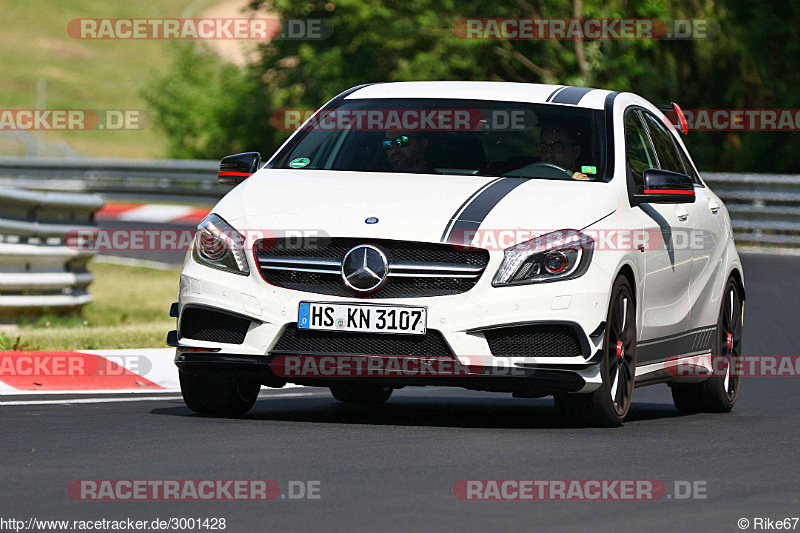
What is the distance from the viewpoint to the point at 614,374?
8430mm

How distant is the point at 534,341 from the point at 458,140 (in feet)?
5.26

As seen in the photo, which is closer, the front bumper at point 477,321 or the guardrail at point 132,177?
the front bumper at point 477,321

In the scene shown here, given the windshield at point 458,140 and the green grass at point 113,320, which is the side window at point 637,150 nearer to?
the windshield at point 458,140

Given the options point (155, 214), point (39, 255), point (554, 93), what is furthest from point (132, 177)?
point (554, 93)

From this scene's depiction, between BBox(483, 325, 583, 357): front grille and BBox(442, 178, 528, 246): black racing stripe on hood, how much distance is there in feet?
1.58

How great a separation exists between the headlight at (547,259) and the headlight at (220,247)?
1.29m

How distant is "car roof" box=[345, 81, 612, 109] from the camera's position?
9.47 m

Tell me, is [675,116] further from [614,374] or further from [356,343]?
[356,343]

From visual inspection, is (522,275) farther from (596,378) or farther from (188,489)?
(188,489)

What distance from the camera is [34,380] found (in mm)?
10180

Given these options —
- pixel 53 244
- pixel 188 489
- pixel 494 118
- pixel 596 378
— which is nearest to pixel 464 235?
pixel 596 378

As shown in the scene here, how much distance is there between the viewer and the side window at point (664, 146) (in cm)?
1005
